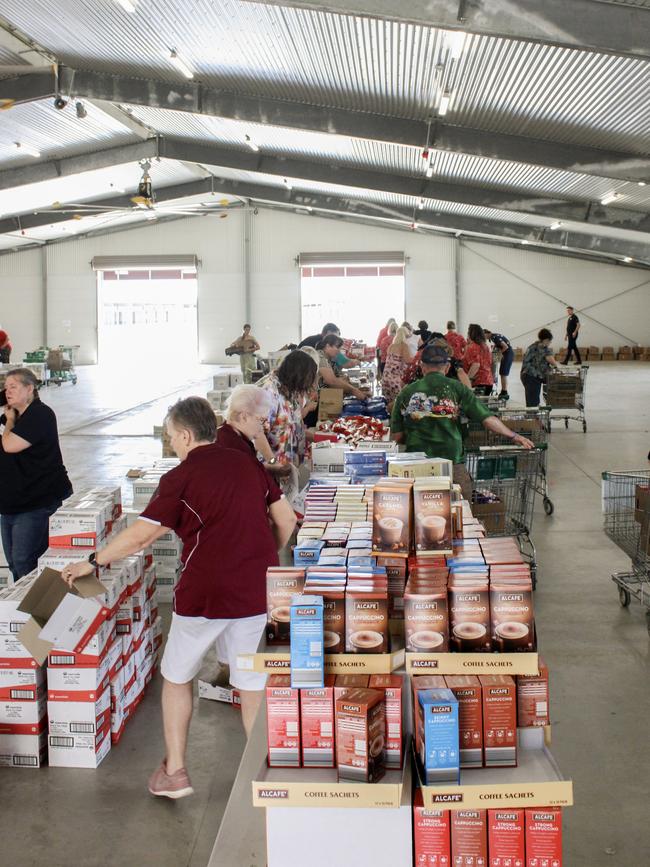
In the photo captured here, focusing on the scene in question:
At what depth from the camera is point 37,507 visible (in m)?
5.60

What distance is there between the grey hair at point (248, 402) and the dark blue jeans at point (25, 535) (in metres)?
1.66

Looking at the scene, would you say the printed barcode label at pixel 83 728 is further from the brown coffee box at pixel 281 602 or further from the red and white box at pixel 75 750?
the brown coffee box at pixel 281 602

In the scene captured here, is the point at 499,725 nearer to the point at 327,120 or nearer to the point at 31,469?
the point at 31,469

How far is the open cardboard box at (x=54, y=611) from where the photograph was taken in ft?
12.2

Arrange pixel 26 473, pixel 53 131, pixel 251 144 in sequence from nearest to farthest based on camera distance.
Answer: pixel 26 473 → pixel 53 131 → pixel 251 144

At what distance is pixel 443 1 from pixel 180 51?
20.5 feet

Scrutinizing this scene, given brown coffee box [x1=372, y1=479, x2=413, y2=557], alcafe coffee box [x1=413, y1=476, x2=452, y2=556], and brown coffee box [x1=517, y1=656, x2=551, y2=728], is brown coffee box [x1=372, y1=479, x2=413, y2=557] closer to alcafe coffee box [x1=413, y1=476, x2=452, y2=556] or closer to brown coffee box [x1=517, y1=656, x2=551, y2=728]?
alcafe coffee box [x1=413, y1=476, x2=452, y2=556]

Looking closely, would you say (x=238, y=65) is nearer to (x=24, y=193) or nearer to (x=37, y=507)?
(x=37, y=507)

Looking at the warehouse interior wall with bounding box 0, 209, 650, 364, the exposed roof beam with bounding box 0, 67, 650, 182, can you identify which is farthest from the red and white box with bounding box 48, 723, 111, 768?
the warehouse interior wall with bounding box 0, 209, 650, 364

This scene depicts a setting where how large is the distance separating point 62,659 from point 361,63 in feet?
32.8

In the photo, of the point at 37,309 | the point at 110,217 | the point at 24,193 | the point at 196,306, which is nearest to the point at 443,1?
the point at 24,193

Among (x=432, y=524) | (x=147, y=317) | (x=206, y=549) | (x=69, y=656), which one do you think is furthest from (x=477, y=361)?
(x=147, y=317)

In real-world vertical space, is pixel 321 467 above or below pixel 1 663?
above

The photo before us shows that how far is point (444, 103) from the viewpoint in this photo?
12281 millimetres
